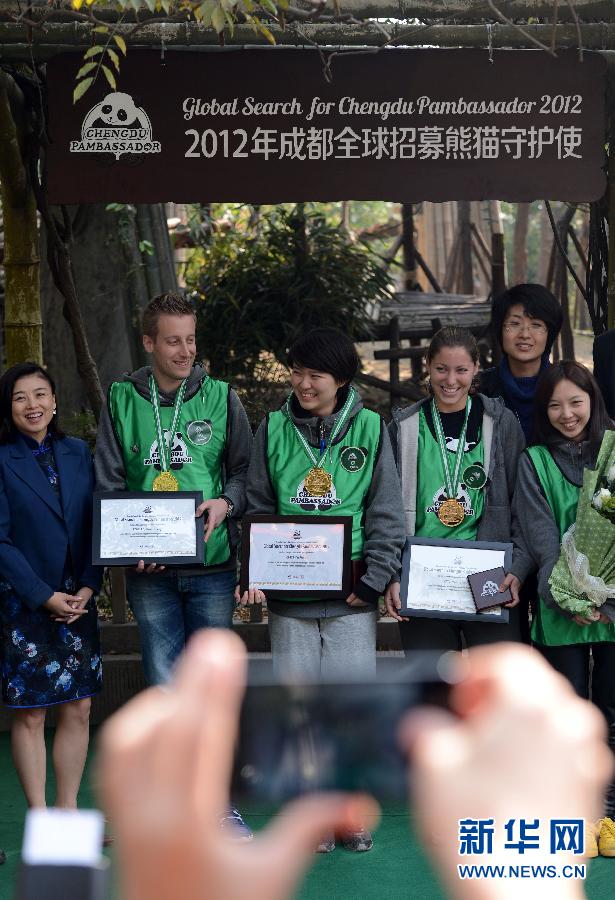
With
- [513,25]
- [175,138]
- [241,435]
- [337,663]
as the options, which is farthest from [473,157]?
[337,663]

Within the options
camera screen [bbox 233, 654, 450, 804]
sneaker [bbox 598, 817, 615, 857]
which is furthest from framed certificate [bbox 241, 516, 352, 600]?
camera screen [bbox 233, 654, 450, 804]

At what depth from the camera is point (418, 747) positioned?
3.46 ft

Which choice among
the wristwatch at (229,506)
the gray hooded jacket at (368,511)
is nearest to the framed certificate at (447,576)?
the gray hooded jacket at (368,511)

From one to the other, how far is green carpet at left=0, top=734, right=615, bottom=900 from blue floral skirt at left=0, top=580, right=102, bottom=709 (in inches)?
24.6

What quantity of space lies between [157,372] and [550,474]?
4.99 feet

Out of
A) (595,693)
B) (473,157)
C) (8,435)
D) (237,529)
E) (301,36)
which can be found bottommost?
(595,693)

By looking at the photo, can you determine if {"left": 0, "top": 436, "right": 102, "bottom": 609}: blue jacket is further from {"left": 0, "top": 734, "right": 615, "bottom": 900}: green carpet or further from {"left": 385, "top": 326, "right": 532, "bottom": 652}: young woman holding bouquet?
{"left": 385, "top": 326, "right": 532, "bottom": 652}: young woman holding bouquet

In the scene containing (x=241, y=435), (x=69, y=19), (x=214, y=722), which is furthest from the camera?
(x=69, y=19)

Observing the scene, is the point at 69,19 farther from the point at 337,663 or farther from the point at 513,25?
the point at 337,663

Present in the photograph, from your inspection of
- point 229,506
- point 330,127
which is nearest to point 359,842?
point 229,506

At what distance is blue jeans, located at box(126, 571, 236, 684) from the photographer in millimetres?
4371

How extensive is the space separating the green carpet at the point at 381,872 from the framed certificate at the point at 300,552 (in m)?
0.85

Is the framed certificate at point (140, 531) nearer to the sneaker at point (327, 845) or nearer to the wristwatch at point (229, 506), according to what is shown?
the wristwatch at point (229, 506)

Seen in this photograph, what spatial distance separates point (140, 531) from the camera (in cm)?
418
